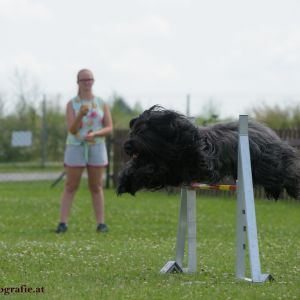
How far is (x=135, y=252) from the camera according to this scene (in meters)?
7.97

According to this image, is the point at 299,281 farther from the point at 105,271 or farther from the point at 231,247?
the point at 231,247

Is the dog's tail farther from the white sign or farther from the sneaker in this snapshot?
the white sign

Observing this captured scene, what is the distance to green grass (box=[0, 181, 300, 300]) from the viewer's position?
5789 mm

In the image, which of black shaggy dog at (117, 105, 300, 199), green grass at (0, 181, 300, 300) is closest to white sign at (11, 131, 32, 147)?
green grass at (0, 181, 300, 300)

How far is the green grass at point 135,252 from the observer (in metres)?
5.79

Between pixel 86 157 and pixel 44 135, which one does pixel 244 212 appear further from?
pixel 44 135

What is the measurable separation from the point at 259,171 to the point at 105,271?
1.55 meters

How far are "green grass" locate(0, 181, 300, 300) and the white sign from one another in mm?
6322

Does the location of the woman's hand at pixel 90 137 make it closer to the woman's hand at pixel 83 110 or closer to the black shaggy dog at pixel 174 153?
the woman's hand at pixel 83 110

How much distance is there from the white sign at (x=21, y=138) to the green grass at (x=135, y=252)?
20.7ft

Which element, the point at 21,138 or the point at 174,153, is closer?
the point at 174,153

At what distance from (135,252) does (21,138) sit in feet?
43.7

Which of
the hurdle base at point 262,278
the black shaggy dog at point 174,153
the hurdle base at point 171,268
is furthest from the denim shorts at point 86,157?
the hurdle base at point 262,278

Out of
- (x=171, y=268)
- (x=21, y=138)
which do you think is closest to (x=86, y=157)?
(x=171, y=268)
